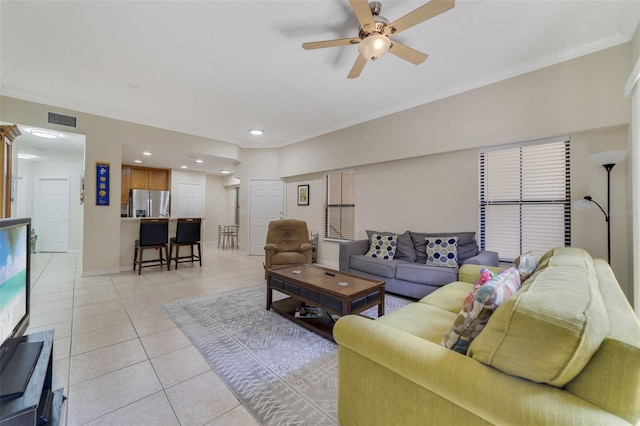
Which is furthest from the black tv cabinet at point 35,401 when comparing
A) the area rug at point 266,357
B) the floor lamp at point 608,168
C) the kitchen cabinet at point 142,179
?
the kitchen cabinet at point 142,179

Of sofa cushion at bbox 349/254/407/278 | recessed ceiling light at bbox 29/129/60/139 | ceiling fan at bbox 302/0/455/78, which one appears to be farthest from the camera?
recessed ceiling light at bbox 29/129/60/139

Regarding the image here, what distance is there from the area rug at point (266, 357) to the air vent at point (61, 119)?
3514 mm

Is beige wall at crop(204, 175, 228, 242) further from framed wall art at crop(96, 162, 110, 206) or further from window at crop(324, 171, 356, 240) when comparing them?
window at crop(324, 171, 356, 240)

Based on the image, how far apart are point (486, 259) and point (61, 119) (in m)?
6.41

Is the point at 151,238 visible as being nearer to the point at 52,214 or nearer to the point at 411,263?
the point at 411,263

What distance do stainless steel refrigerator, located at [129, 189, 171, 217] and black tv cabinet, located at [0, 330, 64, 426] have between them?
6715 mm

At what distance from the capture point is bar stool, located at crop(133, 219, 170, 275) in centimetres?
452

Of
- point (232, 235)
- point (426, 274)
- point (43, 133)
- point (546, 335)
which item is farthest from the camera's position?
point (232, 235)

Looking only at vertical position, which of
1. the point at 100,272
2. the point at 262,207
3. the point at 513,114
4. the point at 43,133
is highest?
the point at 43,133

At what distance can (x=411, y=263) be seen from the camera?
3545mm

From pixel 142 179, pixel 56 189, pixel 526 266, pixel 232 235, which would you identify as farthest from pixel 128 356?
pixel 56 189

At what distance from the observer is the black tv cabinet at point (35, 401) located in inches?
35.8

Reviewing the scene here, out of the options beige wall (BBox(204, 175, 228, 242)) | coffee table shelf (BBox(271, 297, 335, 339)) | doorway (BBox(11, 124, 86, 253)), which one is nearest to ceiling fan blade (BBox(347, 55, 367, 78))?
coffee table shelf (BBox(271, 297, 335, 339))

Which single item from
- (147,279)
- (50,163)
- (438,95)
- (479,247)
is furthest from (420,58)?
(50,163)
